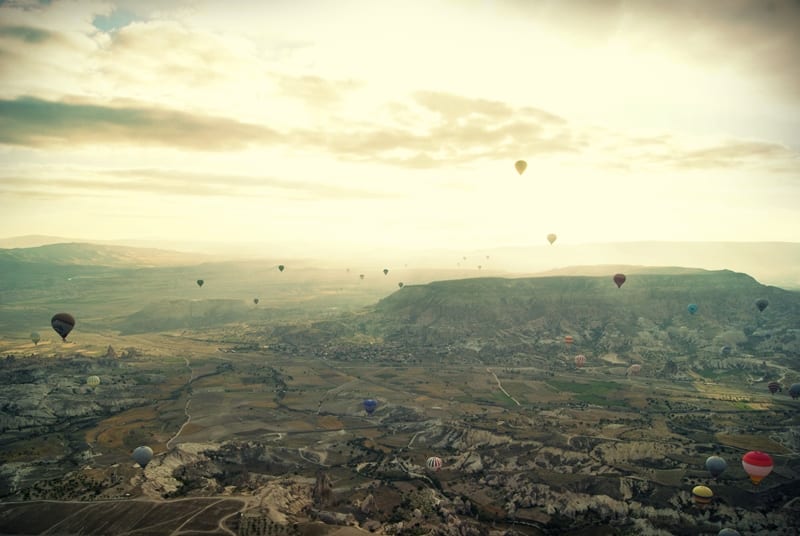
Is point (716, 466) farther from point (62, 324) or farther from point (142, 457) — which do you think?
point (62, 324)

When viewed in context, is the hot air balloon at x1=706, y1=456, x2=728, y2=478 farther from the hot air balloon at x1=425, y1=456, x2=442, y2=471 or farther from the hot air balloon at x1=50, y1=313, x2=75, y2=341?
the hot air balloon at x1=50, y1=313, x2=75, y2=341

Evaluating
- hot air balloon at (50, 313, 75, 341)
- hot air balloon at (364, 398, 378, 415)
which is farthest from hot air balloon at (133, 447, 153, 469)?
hot air balloon at (50, 313, 75, 341)

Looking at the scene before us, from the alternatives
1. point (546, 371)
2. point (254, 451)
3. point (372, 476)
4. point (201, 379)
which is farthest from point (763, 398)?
point (201, 379)

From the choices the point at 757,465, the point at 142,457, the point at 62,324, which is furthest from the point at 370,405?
the point at 62,324

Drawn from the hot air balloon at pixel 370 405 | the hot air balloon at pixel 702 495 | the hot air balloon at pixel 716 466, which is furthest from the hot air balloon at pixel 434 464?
the hot air balloon at pixel 716 466

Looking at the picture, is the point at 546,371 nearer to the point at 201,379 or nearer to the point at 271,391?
the point at 271,391

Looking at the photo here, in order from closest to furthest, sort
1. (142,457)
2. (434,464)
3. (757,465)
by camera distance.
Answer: (757,465) → (142,457) → (434,464)

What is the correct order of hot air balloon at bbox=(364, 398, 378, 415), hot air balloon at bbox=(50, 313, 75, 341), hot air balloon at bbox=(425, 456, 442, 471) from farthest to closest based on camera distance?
hot air balloon at bbox=(50, 313, 75, 341), hot air balloon at bbox=(364, 398, 378, 415), hot air balloon at bbox=(425, 456, 442, 471)

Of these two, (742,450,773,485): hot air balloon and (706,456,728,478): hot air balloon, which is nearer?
(742,450,773,485): hot air balloon
